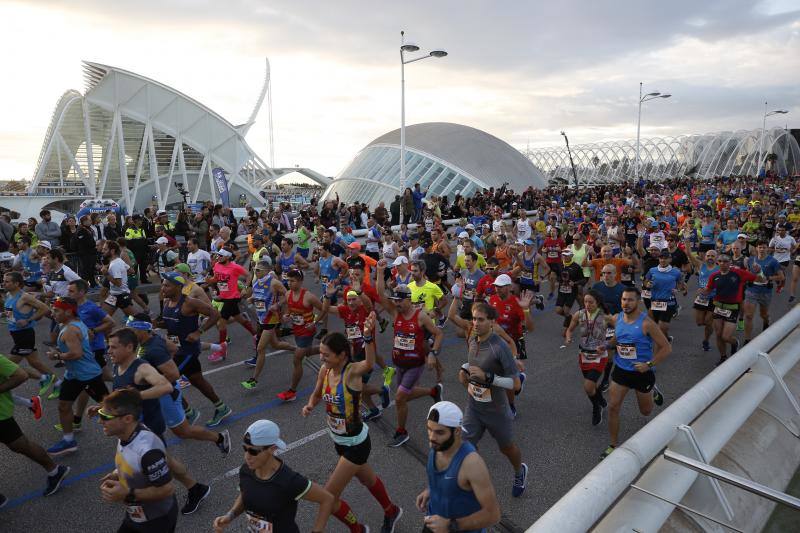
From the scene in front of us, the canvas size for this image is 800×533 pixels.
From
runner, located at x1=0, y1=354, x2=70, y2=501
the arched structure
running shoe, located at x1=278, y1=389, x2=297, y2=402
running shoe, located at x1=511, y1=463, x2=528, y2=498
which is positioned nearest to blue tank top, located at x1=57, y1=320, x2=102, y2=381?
runner, located at x1=0, y1=354, x2=70, y2=501

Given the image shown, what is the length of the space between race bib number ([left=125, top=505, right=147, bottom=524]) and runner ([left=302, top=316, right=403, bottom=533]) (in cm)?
125

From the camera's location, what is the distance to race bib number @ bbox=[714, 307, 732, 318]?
7209 mm

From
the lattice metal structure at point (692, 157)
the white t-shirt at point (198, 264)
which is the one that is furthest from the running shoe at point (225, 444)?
the lattice metal structure at point (692, 157)

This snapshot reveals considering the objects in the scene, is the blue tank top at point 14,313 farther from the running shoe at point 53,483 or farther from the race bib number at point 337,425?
the race bib number at point 337,425

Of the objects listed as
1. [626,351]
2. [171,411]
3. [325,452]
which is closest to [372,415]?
[325,452]

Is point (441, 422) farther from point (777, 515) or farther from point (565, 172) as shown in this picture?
point (565, 172)

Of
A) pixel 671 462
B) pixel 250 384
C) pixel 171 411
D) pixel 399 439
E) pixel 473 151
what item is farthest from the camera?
pixel 473 151

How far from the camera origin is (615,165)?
291 ft

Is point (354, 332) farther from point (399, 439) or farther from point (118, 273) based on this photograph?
point (118, 273)

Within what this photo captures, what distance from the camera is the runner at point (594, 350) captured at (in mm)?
5527

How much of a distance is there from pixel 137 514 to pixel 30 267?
935 cm

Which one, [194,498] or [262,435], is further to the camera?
[194,498]

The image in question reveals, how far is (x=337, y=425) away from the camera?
3.94m

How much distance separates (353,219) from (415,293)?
12885 mm
